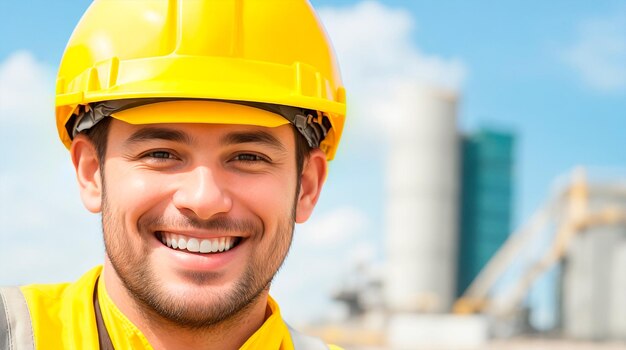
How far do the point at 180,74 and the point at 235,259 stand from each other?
46 cm

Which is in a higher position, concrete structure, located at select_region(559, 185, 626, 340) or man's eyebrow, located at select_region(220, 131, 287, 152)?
concrete structure, located at select_region(559, 185, 626, 340)

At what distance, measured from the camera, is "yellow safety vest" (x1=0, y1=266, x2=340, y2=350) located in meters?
1.84

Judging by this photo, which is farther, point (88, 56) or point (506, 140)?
point (506, 140)

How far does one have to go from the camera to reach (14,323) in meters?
1.85

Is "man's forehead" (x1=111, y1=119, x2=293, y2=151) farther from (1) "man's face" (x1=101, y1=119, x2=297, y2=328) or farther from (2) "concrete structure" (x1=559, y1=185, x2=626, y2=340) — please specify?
(2) "concrete structure" (x1=559, y1=185, x2=626, y2=340)

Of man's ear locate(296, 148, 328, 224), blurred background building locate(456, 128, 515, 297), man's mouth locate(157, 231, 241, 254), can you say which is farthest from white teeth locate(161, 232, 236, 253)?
blurred background building locate(456, 128, 515, 297)

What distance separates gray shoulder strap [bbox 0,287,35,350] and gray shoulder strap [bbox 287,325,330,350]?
0.77 metres

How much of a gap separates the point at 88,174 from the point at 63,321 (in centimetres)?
37

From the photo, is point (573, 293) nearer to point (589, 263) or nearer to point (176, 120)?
point (589, 263)

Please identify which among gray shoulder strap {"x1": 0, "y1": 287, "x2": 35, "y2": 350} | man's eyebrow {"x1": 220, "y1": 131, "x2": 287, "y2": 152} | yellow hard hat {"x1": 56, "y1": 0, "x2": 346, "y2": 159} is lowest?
gray shoulder strap {"x1": 0, "y1": 287, "x2": 35, "y2": 350}

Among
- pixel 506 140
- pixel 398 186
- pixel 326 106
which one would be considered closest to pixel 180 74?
pixel 326 106

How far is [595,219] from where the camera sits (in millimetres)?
26609

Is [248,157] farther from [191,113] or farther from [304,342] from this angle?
[304,342]

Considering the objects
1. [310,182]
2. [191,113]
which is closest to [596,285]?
[310,182]
